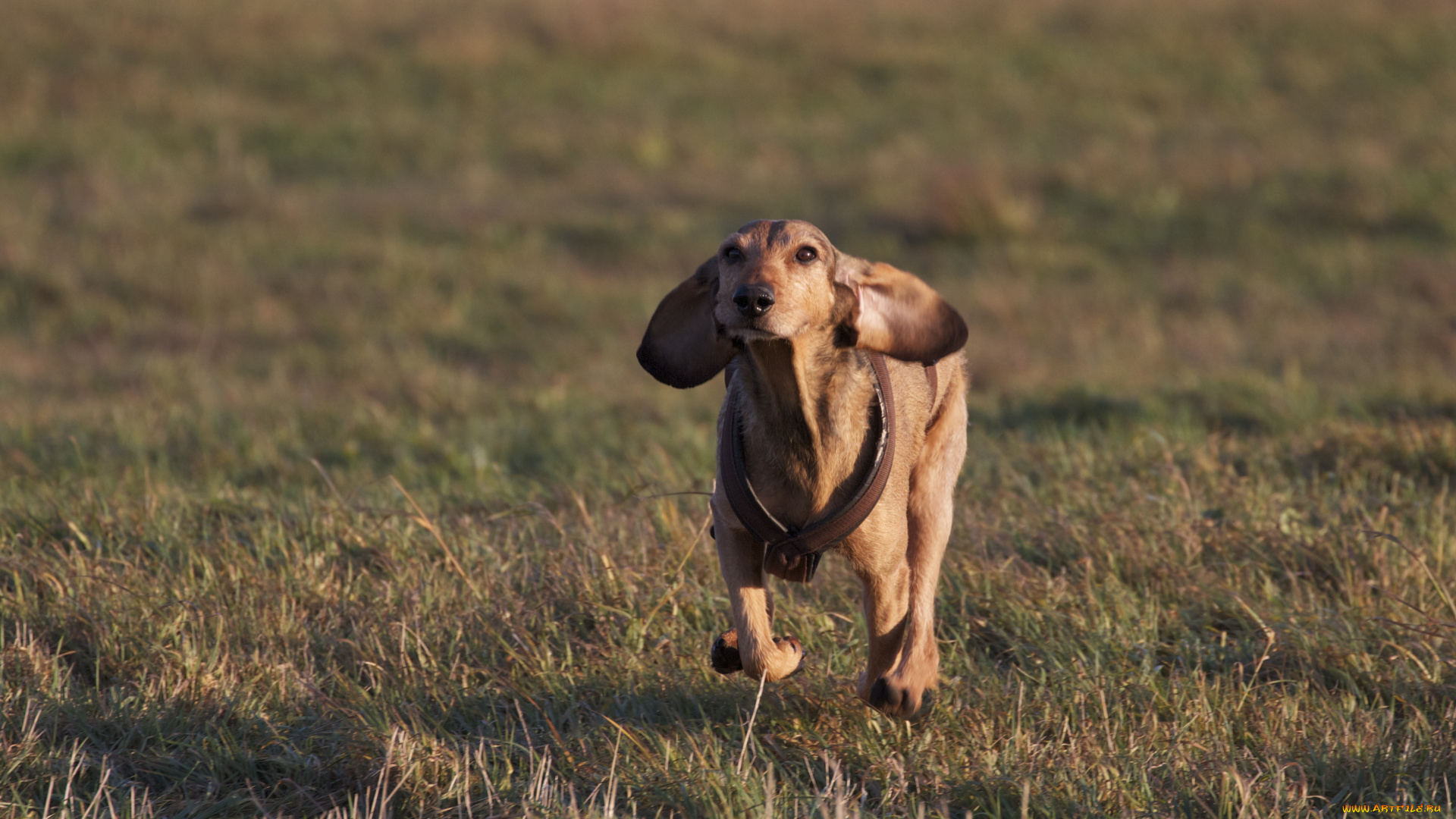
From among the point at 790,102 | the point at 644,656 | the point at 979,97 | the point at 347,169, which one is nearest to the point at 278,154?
the point at 347,169

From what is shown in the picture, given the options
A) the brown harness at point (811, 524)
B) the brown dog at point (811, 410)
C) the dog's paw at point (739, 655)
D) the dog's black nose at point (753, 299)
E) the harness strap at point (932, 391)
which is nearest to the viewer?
the dog's black nose at point (753, 299)

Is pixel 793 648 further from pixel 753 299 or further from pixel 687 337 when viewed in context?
pixel 753 299

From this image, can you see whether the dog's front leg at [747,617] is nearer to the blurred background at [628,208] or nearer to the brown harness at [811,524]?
the brown harness at [811,524]

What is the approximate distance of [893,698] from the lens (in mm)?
3588

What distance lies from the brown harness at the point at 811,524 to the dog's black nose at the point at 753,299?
1.59 ft

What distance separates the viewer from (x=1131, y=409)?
284 inches

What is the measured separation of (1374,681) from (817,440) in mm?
1814

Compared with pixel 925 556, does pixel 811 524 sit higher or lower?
higher

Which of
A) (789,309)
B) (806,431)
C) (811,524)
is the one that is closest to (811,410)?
(806,431)

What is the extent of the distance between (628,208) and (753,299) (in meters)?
11.1

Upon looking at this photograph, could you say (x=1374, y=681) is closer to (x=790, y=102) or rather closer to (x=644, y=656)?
(x=644, y=656)

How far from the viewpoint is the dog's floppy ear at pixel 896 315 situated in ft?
10.9

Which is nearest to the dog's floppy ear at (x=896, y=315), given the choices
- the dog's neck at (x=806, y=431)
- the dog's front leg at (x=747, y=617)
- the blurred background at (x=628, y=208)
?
the dog's neck at (x=806, y=431)

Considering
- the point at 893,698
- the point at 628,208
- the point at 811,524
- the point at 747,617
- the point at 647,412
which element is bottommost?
the point at 647,412
